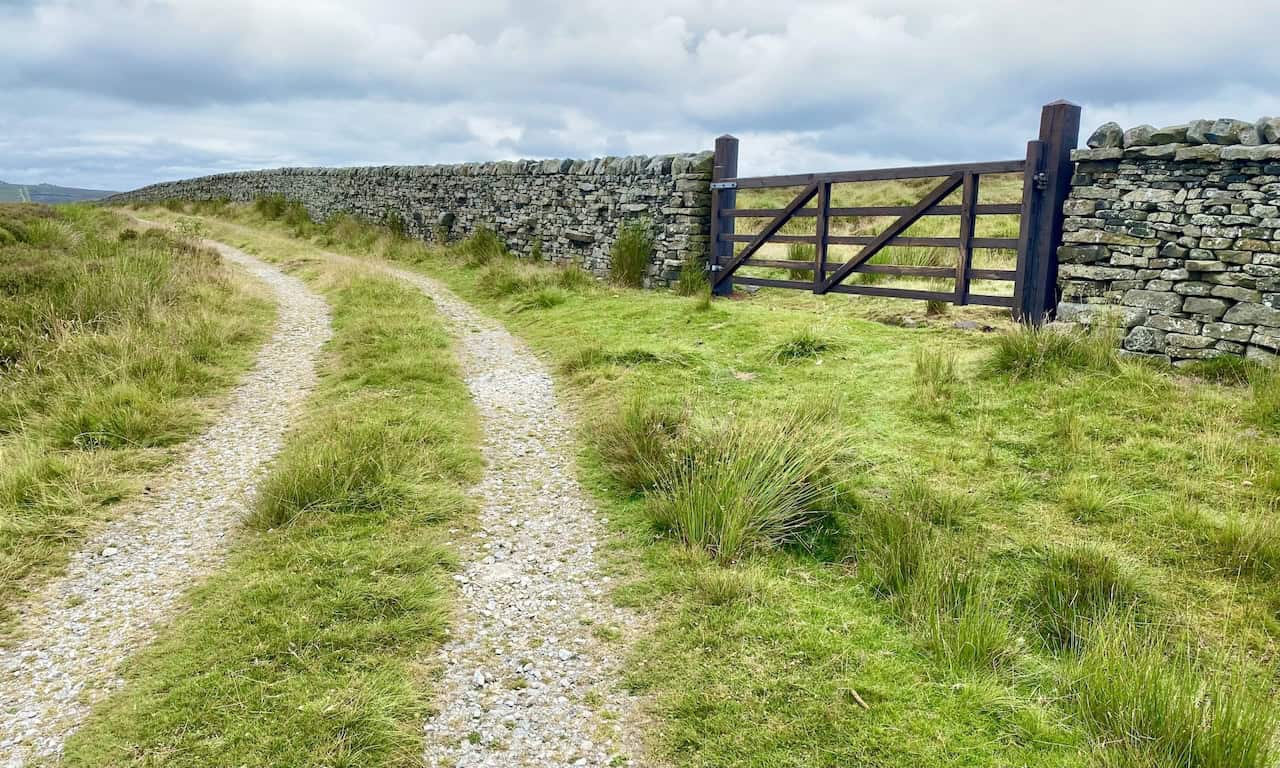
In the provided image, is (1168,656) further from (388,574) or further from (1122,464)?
(388,574)

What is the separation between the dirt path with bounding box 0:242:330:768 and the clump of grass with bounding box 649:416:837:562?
9.24 feet

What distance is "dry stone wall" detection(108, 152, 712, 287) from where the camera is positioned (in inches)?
500

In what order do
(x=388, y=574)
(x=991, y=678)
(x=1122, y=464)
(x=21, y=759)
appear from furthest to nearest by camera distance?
(x=1122, y=464) < (x=388, y=574) < (x=991, y=678) < (x=21, y=759)

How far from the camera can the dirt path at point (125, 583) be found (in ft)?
10.9

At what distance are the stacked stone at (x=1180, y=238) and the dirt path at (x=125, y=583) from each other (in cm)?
841

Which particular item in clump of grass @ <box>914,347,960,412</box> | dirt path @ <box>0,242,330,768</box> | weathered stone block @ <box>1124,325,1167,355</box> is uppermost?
weathered stone block @ <box>1124,325,1167,355</box>

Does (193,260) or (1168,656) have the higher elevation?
(193,260)

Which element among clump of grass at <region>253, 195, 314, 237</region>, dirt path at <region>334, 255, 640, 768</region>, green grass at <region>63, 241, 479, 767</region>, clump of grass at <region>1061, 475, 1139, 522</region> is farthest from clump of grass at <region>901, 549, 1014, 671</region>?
clump of grass at <region>253, 195, 314, 237</region>

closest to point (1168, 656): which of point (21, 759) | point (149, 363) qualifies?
point (21, 759)

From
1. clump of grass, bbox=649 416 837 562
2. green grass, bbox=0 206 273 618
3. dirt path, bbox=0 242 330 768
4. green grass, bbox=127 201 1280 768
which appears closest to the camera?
green grass, bbox=127 201 1280 768

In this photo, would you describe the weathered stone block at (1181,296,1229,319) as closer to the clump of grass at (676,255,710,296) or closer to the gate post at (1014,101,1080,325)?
the gate post at (1014,101,1080,325)

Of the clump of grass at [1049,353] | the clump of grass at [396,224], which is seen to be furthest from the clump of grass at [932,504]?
the clump of grass at [396,224]

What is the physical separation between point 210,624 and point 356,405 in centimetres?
317

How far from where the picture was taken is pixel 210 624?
374 centimetres
